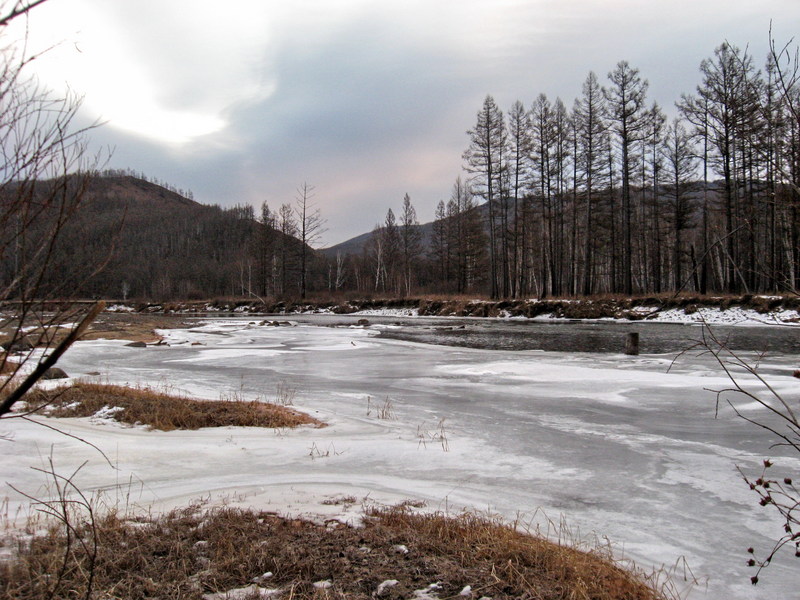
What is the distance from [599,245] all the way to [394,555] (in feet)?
149

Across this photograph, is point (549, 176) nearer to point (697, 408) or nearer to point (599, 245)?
point (599, 245)

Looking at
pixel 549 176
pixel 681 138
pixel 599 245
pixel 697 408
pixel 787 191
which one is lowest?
pixel 697 408

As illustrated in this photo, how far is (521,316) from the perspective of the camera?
30.5m

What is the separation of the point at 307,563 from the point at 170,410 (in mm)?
4875

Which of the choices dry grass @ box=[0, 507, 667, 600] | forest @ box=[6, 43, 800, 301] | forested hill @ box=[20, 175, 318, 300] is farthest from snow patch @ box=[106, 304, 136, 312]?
dry grass @ box=[0, 507, 667, 600]

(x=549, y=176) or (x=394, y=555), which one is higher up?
(x=549, y=176)

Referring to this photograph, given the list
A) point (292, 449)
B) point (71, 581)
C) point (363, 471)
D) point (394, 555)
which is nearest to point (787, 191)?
point (394, 555)

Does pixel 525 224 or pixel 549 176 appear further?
pixel 525 224

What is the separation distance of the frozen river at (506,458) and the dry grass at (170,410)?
1.05 ft

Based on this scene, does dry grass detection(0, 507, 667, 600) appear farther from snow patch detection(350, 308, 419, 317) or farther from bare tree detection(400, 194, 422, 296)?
bare tree detection(400, 194, 422, 296)

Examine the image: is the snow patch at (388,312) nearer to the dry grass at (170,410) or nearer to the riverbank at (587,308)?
the riverbank at (587,308)

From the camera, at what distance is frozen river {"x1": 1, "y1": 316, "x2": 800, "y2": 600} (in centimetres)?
385

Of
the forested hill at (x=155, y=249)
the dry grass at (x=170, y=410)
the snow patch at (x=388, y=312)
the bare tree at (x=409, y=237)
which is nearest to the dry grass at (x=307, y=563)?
the forested hill at (x=155, y=249)

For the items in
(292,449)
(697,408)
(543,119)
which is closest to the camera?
(292,449)
